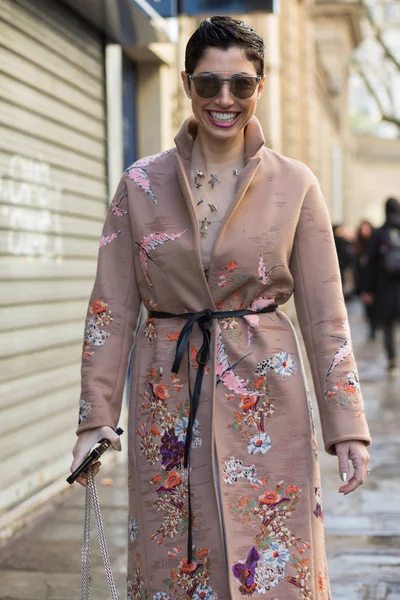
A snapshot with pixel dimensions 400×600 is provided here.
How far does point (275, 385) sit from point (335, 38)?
33.5 metres

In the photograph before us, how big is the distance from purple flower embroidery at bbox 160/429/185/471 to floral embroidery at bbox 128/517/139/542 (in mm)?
182

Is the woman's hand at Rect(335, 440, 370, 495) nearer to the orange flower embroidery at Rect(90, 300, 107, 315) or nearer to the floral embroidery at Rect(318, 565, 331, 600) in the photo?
the floral embroidery at Rect(318, 565, 331, 600)

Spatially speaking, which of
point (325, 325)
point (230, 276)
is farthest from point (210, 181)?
point (325, 325)

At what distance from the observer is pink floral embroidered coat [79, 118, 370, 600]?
2840 mm

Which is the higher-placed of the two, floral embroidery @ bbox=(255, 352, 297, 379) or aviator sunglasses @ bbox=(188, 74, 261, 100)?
aviator sunglasses @ bbox=(188, 74, 261, 100)

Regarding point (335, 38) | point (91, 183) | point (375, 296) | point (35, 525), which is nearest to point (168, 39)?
point (91, 183)

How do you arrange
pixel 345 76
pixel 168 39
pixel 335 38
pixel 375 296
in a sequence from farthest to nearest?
pixel 345 76, pixel 335 38, pixel 375 296, pixel 168 39

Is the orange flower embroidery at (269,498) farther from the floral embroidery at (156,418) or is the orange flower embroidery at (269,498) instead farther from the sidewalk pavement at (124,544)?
the sidewalk pavement at (124,544)

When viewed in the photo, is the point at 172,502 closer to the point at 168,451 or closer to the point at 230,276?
the point at 168,451

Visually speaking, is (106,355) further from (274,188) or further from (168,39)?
(168,39)

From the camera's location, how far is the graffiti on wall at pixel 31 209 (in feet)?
18.2

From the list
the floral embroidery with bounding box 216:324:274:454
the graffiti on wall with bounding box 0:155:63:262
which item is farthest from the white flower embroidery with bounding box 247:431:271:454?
the graffiti on wall with bounding box 0:155:63:262

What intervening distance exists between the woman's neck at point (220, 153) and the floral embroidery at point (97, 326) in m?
0.48

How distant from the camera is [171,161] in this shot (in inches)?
120
